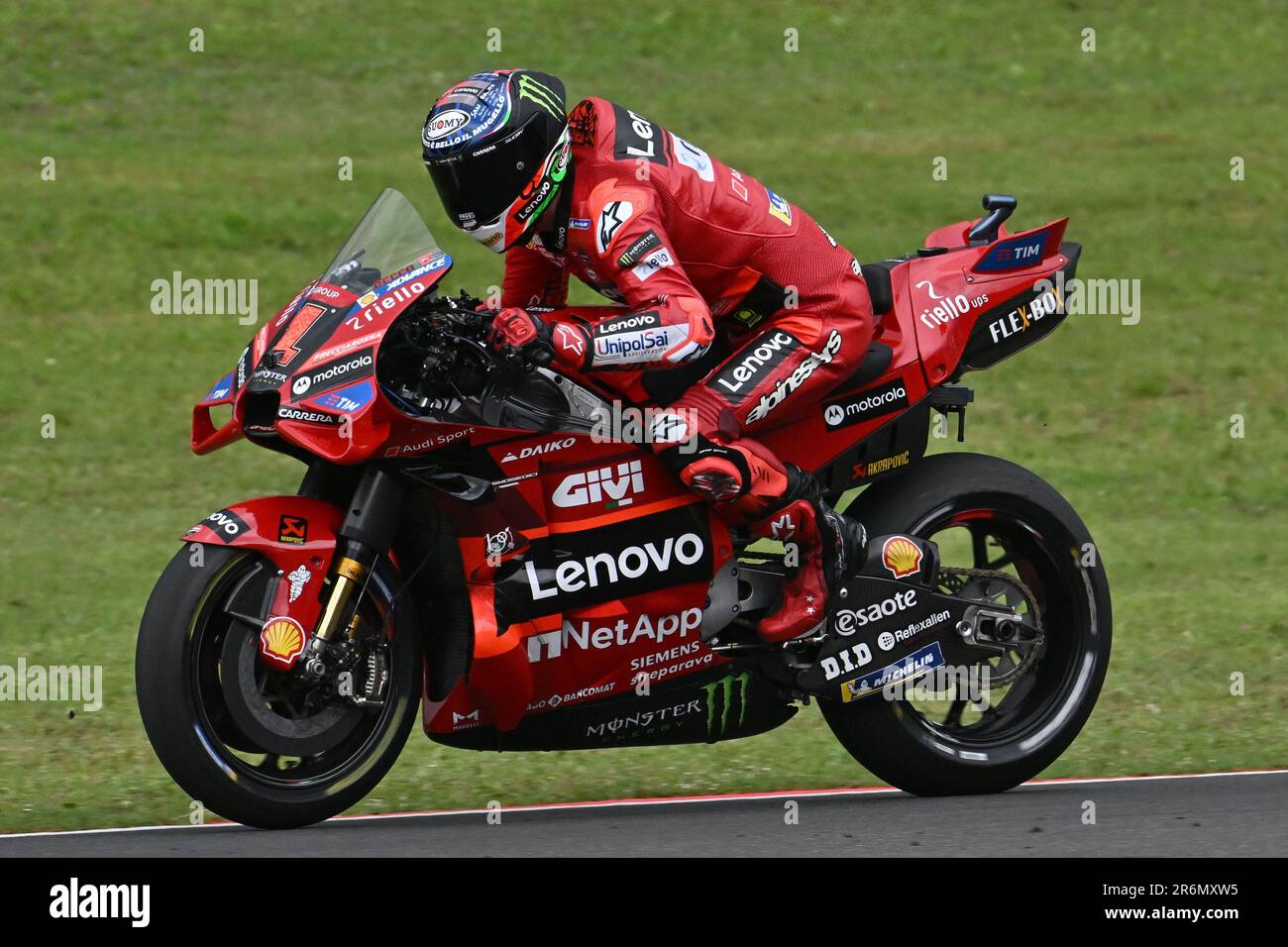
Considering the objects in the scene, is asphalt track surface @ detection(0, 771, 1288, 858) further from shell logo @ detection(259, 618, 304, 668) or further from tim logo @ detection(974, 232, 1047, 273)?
tim logo @ detection(974, 232, 1047, 273)

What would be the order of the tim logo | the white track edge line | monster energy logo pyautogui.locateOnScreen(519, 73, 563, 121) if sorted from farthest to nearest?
the tim logo → the white track edge line → monster energy logo pyautogui.locateOnScreen(519, 73, 563, 121)

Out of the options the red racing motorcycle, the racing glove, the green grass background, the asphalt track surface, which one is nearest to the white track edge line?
the asphalt track surface

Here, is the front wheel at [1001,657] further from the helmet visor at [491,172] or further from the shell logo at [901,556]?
the helmet visor at [491,172]

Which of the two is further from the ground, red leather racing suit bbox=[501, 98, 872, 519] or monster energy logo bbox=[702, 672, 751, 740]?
red leather racing suit bbox=[501, 98, 872, 519]

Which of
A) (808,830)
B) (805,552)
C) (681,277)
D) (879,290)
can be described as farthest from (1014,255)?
(808,830)

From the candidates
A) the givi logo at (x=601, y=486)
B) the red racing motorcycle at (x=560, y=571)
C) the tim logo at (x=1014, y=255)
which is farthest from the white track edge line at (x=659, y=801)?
the tim logo at (x=1014, y=255)

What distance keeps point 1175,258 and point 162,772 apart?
11609mm

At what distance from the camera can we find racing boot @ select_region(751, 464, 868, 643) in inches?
244

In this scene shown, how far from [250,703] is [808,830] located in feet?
5.29

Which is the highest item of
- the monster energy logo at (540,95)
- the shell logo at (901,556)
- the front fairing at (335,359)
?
the monster energy logo at (540,95)

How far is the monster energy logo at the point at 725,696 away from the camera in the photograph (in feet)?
20.8

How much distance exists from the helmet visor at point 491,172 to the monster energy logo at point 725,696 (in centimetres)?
158

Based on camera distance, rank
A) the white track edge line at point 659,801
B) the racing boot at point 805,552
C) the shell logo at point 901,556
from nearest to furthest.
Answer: the white track edge line at point 659,801 → the racing boot at point 805,552 → the shell logo at point 901,556

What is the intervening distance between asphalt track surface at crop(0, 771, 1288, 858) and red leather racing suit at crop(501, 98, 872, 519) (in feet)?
3.18
